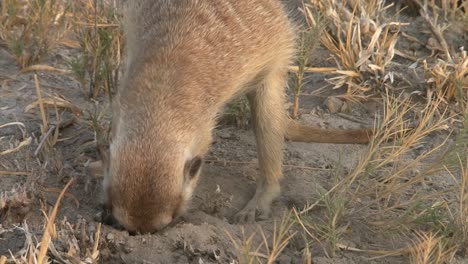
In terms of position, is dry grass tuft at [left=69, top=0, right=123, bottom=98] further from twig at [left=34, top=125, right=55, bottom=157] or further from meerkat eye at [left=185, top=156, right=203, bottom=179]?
meerkat eye at [left=185, top=156, right=203, bottom=179]

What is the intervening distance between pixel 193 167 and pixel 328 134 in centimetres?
134

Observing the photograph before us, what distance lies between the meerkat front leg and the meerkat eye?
74 centimetres

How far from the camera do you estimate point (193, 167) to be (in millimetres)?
3205

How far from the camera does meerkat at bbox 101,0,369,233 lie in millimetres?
2955

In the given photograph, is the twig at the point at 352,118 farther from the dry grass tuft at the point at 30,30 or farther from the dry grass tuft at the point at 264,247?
the dry grass tuft at the point at 30,30

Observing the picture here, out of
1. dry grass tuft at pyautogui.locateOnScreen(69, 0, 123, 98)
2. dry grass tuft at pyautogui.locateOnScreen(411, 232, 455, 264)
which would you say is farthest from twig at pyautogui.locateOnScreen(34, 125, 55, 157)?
dry grass tuft at pyautogui.locateOnScreen(411, 232, 455, 264)

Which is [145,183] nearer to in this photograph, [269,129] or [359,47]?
[269,129]

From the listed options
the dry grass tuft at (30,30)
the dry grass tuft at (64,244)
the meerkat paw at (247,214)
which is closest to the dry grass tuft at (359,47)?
the meerkat paw at (247,214)

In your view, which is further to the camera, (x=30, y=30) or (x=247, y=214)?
(x=30, y=30)

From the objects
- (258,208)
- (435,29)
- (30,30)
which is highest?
(30,30)

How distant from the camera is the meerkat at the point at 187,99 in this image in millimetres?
2955

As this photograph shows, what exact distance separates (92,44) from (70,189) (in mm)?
1198

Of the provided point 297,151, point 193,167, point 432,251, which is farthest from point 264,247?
point 297,151

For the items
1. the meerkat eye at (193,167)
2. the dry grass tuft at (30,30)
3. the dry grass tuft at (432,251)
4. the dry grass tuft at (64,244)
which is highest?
the dry grass tuft at (30,30)
